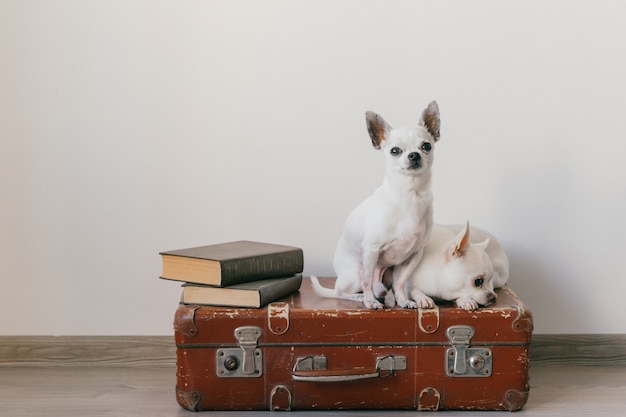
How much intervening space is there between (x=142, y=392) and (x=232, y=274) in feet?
1.33

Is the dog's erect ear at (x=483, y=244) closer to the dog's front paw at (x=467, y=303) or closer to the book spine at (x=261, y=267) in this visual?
the dog's front paw at (x=467, y=303)

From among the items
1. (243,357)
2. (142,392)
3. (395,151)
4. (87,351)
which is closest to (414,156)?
(395,151)

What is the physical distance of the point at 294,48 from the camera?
1.84m

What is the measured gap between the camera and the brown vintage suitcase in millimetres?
1511

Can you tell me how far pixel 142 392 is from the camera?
5.59 ft

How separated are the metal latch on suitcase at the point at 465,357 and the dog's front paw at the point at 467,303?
40mm

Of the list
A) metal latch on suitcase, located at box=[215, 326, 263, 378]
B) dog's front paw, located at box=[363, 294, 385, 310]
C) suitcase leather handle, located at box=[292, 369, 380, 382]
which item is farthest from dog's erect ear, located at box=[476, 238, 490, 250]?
metal latch on suitcase, located at box=[215, 326, 263, 378]

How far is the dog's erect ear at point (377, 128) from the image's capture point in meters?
1.51

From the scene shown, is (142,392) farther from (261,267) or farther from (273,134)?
(273,134)

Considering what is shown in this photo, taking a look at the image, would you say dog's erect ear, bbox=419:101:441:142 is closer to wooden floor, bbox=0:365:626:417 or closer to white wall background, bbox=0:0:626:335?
white wall background, bbox=0:0:626:335

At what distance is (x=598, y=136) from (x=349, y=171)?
64 centimetres

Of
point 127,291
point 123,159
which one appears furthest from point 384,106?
point 127,291

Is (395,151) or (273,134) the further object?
(273,134)

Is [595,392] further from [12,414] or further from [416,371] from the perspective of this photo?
[12,414]
